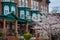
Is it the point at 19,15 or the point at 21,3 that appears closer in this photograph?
the point at 19,15

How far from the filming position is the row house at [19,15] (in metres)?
Result: 46.2

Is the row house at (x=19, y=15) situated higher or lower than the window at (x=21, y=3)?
lower

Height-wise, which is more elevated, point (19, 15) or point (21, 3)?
point (21, 3)

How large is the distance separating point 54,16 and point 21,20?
1564cm

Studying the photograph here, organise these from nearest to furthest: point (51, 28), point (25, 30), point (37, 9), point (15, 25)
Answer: point (51, 28)
point (15, 25)
point (25, 30)
point (37, 9)

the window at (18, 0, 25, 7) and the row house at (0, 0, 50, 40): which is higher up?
the window at (18, 0, 25, 7)

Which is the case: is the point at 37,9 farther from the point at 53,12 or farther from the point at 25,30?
the point at 53,12

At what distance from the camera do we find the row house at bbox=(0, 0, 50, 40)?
46188 millimetres

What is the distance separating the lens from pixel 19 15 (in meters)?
52.1

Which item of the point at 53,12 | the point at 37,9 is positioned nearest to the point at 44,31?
the point at 53,12

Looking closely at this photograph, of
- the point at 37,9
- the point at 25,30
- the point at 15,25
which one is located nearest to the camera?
the point at 15,25

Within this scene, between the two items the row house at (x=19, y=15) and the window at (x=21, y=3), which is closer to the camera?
the row house at (x=19, y=15)

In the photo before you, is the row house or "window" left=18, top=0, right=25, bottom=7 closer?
the row house

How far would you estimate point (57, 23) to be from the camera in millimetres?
33938
